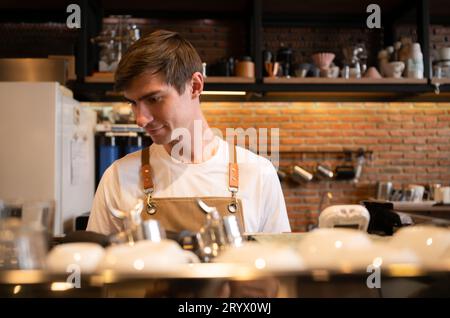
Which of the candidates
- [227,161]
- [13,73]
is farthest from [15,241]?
[13,73]

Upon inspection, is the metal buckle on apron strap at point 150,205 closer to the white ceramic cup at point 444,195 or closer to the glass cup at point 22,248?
the glass cup at point 22,248

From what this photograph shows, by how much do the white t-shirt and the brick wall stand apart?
2.52 meters

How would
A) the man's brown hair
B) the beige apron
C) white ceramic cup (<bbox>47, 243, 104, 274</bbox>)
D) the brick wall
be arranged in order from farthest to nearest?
the brick wall
the beige apron
the man's brown hair
white ceramic cup (<bbox>47, 243, 104, 274</bbox>)

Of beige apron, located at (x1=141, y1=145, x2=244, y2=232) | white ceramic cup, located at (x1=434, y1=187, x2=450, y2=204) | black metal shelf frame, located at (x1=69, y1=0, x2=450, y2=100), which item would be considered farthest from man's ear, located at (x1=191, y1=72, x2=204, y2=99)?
white ceramic cup, located at (x1=434, y1=187, x2=450, y2=204)

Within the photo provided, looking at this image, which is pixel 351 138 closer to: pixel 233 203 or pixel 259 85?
pixel 259 85

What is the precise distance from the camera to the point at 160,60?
50.4 inches

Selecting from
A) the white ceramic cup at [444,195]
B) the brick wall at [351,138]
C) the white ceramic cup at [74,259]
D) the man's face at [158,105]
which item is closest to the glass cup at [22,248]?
the white ceramic cup at [74,259]

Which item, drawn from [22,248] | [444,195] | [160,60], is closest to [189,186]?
[160,60]

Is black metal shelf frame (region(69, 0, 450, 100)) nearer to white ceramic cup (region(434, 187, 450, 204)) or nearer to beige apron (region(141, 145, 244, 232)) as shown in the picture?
white ceramic cup (region(434, 187, 450, 204))

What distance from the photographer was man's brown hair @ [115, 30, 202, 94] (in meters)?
1.26

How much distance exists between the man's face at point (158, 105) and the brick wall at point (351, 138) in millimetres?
2658

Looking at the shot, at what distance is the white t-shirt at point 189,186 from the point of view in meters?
1.47
